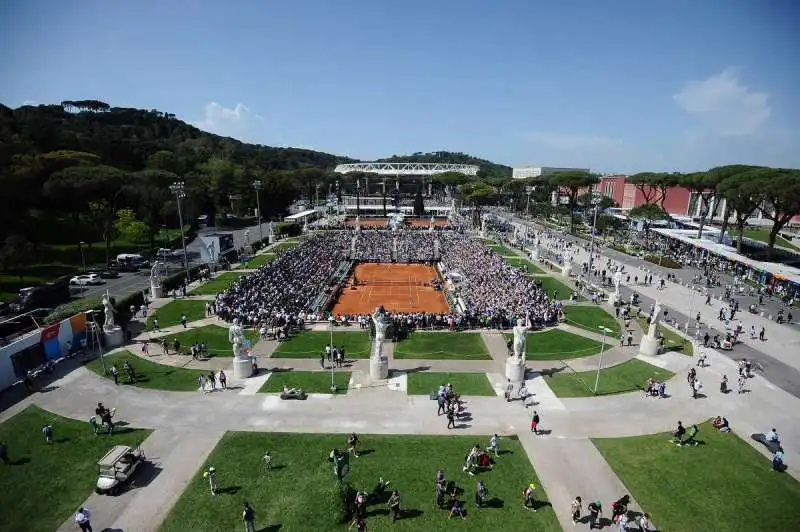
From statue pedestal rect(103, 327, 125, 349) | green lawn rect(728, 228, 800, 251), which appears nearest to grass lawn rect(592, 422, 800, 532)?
statue pedestal rect(103, 327, 125, 349)

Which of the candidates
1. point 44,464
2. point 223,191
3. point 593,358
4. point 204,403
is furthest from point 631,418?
point 223,191

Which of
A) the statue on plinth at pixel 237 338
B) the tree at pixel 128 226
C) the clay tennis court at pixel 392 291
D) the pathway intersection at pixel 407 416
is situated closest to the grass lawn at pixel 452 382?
the pathway intersection at pixel 407 416

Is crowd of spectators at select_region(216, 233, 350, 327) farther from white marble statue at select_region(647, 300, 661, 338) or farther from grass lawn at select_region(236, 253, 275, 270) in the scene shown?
white marble statue at select_region(647, 300, 661, 338)

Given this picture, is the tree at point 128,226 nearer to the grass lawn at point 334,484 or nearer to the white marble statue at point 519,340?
the grass lawn at point 334,484

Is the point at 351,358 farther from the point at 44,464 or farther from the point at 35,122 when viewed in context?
the point at 35,122

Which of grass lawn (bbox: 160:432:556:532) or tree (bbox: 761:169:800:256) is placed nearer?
grass lawn (bbox: 160:432:556:532)

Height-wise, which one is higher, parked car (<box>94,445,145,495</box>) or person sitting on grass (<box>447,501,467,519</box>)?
parked car (<box>94,445,145,495</box>)

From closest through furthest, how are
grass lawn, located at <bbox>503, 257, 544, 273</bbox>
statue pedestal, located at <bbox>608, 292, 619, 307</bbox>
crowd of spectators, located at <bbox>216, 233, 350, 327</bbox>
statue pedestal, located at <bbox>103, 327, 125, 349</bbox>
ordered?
statue pedestal, located at <bbox>103, 327, 125, 349</bbox>
crowd of spectators, located at <bbox>216, 233, 350, 327</bbox>
statue pedestal, located at <bbox>608, 292, 619, 307</bbox>
grass lawn, located at <bbox>503, 257, 544, 273</bbox>
